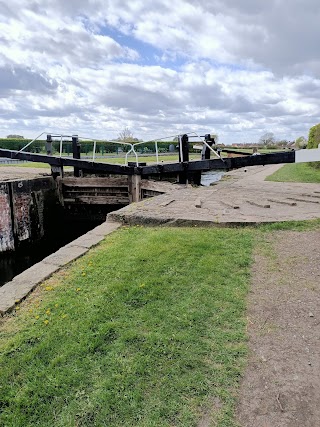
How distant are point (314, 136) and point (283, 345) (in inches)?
579

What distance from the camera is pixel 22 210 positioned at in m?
9.55

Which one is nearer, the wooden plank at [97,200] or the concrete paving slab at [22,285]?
the concrete paving slab at [22,285]

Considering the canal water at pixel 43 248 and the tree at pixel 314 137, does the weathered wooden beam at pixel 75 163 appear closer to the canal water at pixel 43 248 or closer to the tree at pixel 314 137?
the canal water at pixel 43 248

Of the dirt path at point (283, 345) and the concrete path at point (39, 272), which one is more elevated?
the concrete path at point (39, 272)

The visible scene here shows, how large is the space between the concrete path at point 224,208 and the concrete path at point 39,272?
3.36 ft

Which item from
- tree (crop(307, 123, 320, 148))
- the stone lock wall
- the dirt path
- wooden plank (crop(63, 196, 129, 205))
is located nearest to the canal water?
the stone lock wall

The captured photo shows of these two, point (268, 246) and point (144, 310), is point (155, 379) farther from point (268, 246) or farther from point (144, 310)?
point (268, 246)

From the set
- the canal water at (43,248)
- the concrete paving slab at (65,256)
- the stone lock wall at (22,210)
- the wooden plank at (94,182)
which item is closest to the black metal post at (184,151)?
the wooden plank at (94,182)

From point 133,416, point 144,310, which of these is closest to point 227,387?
point 133,416

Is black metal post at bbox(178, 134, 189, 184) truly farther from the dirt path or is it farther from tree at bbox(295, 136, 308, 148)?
tree at bbox(295, 136, 308, 148)

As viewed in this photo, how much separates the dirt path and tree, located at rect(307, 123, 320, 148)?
1220 centimetres

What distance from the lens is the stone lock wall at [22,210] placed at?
9023mm

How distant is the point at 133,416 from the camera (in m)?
1.85

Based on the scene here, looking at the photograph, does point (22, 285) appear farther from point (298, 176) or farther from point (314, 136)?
point (314, 136)
